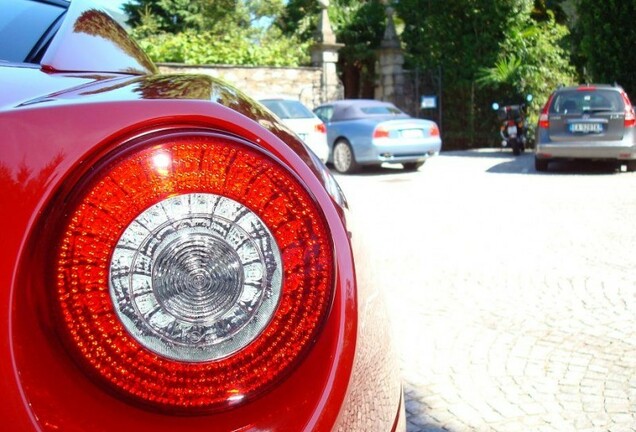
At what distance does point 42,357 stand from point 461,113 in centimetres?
2157

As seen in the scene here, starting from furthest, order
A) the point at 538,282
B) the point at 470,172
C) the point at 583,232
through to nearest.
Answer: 1. the point at 470,172
2. the point at 583,232
3. the point at 538,282

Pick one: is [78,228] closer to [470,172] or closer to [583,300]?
[583,300]

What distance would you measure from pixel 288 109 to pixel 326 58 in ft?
28.8

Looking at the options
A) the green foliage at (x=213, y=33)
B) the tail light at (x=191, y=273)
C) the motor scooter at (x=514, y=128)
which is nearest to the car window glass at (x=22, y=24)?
the tail light at (x=191, y=273)

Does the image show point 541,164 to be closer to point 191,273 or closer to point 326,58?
point 326,58

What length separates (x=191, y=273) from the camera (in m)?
1.10

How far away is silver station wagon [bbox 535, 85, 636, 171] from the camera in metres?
12.8

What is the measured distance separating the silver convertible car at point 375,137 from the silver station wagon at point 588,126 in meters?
2.19

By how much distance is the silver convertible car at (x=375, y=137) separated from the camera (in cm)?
1430

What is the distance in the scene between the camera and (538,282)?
17.9ft

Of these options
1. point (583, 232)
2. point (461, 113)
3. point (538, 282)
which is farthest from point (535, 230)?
point (461, 113)

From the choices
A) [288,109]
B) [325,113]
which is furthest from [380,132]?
[325,113]

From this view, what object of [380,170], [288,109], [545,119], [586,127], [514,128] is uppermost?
[288,109]

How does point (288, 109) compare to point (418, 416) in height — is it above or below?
above
